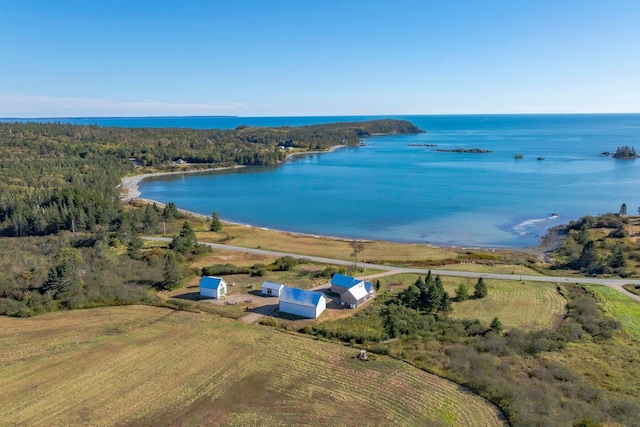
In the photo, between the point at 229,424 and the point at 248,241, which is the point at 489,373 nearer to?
the point at 229,424

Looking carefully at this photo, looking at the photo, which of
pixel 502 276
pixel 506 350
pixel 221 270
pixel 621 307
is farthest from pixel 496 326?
pixel 221 270

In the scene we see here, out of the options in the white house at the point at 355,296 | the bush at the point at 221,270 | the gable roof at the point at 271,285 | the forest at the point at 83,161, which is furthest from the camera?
the forest at the point at 83,161

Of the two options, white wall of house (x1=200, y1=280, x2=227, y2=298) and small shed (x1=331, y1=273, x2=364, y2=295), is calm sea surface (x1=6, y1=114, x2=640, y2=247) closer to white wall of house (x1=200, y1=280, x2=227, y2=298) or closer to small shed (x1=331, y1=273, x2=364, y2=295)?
small shed (x1=331, y1=273, x2=364, y2=295)

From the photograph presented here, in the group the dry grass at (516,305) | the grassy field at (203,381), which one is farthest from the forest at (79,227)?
the dry grass at (516,305)

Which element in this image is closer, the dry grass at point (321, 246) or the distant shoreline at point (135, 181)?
the dry grass at point (321, 246)

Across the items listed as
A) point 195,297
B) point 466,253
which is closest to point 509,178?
point 466,253

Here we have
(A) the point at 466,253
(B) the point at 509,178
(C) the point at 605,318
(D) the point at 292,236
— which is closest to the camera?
(C) the point at 605,318

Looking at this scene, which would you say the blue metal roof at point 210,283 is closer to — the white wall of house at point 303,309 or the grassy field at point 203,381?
the grassy field at point 203,381
